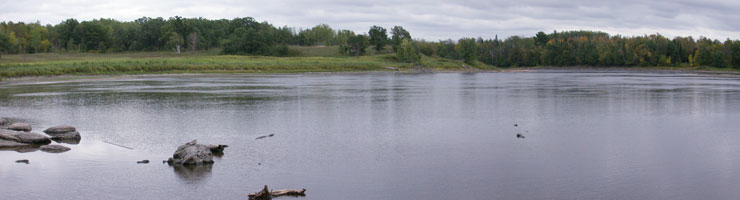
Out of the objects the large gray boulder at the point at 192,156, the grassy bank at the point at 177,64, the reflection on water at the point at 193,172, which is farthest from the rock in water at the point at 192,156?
the grassy bank at the point at 177,64

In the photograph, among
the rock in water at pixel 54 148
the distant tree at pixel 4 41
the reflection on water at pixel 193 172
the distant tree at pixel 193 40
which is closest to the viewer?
the reflection on water at pixel 193 172

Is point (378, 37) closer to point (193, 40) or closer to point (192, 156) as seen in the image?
point (193, 40)

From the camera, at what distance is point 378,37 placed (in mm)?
167875

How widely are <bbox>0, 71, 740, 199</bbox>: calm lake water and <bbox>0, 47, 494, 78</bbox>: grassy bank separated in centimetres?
5014

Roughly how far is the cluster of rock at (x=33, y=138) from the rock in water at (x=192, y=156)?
17.4ft

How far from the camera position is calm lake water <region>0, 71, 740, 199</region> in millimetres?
16422

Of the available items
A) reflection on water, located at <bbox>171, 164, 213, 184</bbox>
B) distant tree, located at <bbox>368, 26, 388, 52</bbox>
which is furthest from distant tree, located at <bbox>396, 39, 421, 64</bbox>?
reflection on water, located at <bbox>171, 164, 213, 184</bbox>

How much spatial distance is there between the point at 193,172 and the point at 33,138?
30.1 ft

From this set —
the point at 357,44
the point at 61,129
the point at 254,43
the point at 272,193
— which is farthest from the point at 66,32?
the point at 272,193

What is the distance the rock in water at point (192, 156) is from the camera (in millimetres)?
19422

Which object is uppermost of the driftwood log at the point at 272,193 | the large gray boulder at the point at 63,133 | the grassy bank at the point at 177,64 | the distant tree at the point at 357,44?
the distant tree at the point at 357,44

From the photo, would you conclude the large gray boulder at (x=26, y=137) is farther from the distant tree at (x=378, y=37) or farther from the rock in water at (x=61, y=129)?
the distant tree at (x=378, y=37)

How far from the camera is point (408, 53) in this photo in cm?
14725

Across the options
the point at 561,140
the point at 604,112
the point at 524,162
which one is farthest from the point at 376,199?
the point at 604,112
